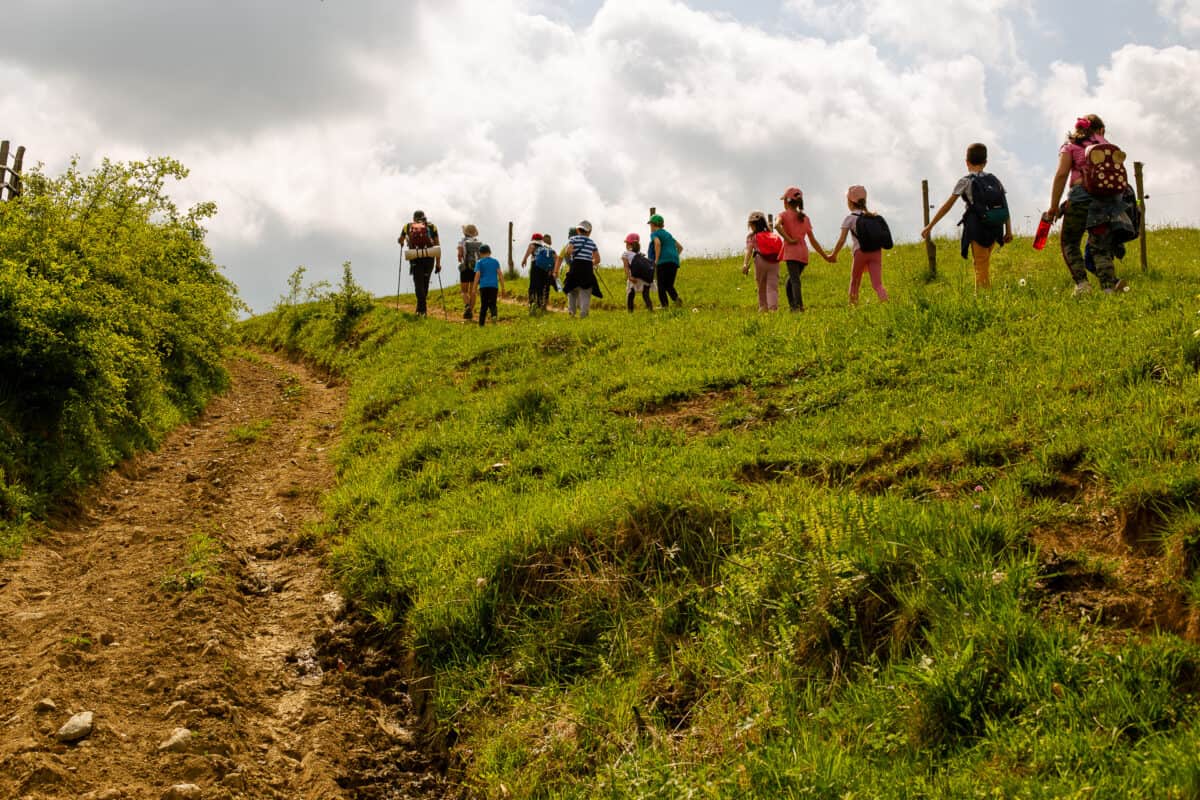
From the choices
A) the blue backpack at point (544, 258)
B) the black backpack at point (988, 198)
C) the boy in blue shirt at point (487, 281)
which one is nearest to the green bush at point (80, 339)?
the boy in blue shirt at point (487, 281)

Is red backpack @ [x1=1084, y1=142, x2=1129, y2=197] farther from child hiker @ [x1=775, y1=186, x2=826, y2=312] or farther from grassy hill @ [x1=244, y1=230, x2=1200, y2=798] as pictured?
child hiker @ [x1=775, y1=186, x2=826, y2=312]

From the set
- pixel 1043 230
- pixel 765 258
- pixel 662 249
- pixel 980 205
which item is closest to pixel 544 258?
pixel 662 249

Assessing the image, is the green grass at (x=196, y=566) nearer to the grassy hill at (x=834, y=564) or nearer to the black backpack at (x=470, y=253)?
the grassy hill at (x=834, y=564)

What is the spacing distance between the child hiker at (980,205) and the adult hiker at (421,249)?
13210mm

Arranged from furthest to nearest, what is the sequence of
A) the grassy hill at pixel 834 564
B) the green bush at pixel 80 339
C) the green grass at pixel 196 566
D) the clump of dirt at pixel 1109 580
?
the green bush at pixel 80 339, the green grass at pixel 196 566, the clump of dirt at pixel 1109 580, the grassy hill at pixel 834 564

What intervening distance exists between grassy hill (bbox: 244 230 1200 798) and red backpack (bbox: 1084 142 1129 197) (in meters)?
1.40

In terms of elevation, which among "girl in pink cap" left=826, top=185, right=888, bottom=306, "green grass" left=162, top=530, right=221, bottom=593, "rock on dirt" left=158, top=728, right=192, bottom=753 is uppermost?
"girl in pink cap" left=826, top=185, right=888, bottom=306

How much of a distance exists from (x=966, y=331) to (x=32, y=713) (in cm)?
918

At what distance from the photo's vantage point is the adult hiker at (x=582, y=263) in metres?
18.7

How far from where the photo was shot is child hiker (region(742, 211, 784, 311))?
15.0m

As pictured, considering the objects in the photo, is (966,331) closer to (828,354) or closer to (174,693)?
(828,354)

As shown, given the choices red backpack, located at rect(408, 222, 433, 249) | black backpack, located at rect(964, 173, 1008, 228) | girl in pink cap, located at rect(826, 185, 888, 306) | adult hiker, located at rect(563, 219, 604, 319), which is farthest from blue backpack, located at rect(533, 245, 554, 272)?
black backpack, located at rect(964, 173, 1008, 228)

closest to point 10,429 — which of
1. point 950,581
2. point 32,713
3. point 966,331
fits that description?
point 32,713

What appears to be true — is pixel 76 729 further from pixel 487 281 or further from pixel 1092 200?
pixel 487 281
